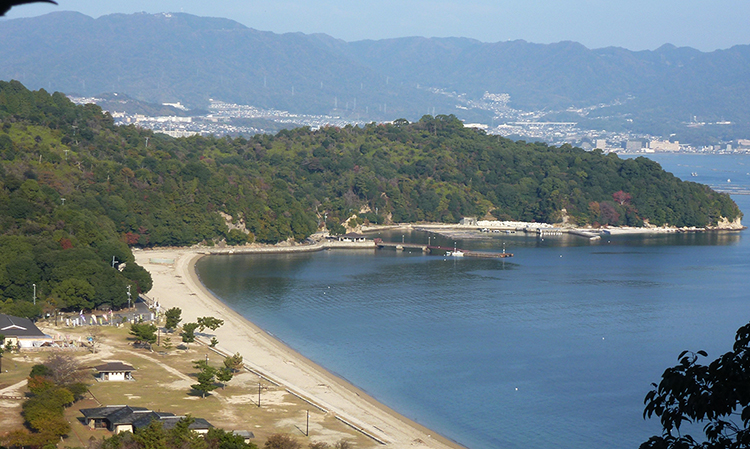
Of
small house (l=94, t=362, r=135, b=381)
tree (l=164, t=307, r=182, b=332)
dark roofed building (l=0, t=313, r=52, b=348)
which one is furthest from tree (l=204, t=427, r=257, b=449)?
tree (l=164, t=307, r=182, b=332)

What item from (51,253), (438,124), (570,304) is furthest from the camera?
(438,124)

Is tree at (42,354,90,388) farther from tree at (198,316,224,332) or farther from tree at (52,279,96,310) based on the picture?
tree at (52,279,96,310)

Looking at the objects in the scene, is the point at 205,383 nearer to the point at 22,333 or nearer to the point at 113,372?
the point at 113,372

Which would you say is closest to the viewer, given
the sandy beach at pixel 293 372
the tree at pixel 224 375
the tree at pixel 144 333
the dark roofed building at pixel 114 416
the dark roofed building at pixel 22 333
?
the dark roofed building at pixel 114 416

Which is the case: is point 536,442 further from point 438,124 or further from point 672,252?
point 438,124

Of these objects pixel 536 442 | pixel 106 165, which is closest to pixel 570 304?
pixel 536 442

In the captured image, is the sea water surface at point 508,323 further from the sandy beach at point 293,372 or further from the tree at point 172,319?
the tree at point 172,319

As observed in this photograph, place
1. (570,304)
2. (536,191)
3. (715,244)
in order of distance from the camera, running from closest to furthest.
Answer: (570,304), (715,244), (536,191)

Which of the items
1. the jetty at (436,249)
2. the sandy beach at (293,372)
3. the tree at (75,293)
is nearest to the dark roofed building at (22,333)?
the tree at (75,293)
